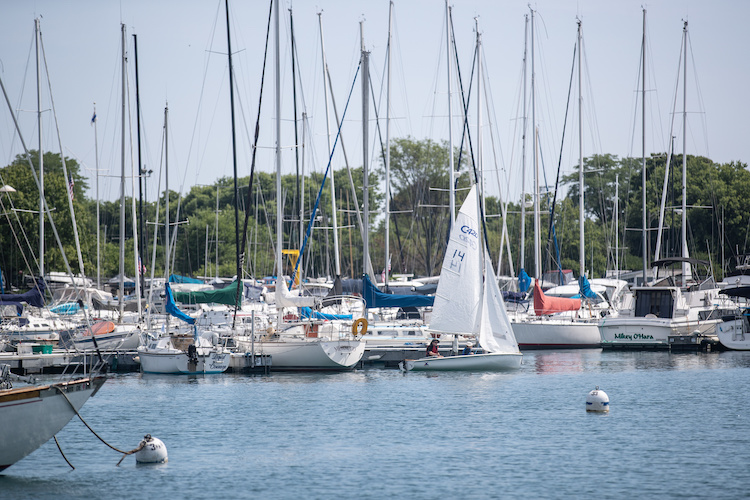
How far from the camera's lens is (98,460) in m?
22.2

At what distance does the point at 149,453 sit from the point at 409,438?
7150mm

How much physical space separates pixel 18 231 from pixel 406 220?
47774mm

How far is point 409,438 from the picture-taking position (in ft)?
83.3

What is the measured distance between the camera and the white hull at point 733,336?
159 ft

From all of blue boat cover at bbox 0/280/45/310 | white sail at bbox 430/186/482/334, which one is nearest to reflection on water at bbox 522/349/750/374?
white sail at bbox 430/186/482/334

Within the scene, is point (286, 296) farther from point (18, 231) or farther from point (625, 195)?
point (625, 195)

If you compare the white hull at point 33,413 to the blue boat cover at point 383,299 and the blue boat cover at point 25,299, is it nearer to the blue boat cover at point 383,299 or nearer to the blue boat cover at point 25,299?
the blue boat cover at point 383,299

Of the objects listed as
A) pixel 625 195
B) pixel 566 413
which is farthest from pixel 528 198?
pixel 566 413

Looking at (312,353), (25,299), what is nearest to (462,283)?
(312,353)

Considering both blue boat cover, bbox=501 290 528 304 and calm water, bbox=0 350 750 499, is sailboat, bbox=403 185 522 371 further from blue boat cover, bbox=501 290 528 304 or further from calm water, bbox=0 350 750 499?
blue boat cover, bbox=501 290 528 304

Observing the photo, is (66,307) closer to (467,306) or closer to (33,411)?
(467,306)

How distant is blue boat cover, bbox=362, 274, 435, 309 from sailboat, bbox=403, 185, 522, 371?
410 centimetres

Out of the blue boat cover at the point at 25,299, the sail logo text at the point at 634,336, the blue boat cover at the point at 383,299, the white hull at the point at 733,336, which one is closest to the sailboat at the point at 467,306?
the blue boat cover at the point at 383,299

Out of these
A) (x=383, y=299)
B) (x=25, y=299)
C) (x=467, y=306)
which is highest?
(x=25, y=299)
